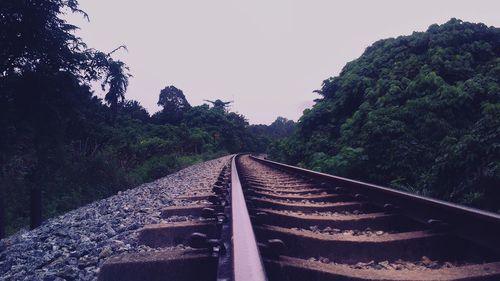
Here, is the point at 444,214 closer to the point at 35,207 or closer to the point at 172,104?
the point at 35,207

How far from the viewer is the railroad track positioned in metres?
1.30

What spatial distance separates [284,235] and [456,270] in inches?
29.4

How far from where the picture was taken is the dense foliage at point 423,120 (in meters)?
5.41

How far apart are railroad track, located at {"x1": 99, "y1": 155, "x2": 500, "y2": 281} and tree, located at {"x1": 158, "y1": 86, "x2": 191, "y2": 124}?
4607cm

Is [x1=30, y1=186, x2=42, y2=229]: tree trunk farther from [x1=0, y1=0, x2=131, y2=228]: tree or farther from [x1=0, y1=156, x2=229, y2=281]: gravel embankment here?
[x1=0, y1=156, x2=229, y2=281]: gravel embankment

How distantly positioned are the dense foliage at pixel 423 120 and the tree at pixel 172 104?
34466mm

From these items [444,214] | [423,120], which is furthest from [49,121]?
[444,214]

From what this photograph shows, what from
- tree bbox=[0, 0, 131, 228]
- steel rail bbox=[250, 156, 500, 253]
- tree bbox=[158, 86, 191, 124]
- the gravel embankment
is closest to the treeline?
tree bbox=[0, 0, 131, 228]

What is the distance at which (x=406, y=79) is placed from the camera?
11.0 m

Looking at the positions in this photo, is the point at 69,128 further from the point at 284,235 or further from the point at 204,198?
the point at 284,235

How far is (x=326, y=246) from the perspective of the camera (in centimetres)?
183

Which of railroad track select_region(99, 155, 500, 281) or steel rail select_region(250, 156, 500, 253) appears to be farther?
steel rail select_region(250, 156, 500, 253)

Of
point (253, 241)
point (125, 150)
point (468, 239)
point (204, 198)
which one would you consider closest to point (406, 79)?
point (204, 198)

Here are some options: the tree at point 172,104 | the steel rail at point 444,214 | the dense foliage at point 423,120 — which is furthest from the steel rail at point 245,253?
the tree at point 172,104
